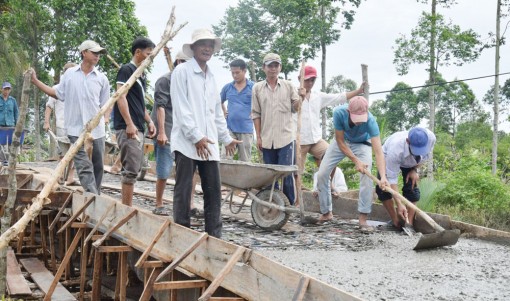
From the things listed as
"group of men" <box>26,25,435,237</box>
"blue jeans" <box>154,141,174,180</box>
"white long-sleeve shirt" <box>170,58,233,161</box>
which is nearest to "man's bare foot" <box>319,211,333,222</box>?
"group of men" <box>26,25,435,237</box>

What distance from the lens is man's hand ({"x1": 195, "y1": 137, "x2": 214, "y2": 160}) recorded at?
5.12 m

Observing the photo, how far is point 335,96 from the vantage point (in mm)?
8117

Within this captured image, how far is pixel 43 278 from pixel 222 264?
152 inches

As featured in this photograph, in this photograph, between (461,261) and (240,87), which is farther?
(240,87)

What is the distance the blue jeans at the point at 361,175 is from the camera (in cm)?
702

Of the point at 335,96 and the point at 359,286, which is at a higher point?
the point at 335,96

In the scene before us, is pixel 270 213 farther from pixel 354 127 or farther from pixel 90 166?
pixel 90 166

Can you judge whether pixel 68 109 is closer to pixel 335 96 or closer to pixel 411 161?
pixel 335 96

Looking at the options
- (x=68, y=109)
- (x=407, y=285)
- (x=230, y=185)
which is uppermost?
(x=68, y=109)

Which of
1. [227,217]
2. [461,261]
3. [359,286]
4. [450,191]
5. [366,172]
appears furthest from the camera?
[450,191]

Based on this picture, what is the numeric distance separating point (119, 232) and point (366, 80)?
3.43 m

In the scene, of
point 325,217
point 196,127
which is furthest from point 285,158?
point 196,127

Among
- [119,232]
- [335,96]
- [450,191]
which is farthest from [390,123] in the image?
[119,232]

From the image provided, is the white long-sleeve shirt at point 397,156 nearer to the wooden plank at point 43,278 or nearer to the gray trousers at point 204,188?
the gray trousers at point 204,188
